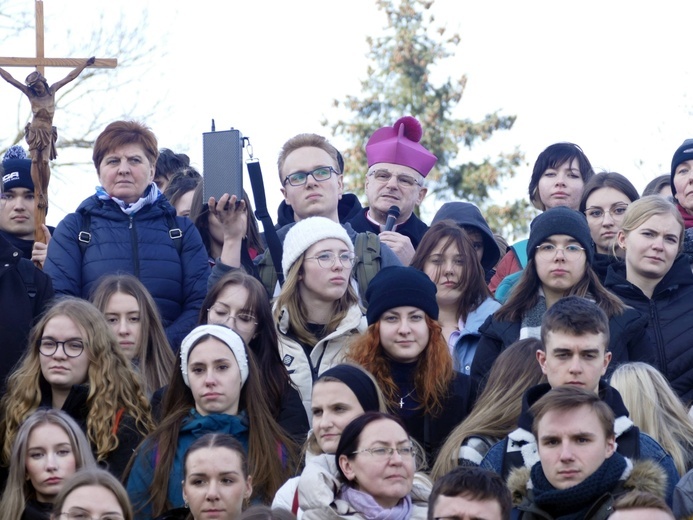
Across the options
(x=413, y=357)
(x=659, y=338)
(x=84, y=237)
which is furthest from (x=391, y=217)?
(x=659, y=338)

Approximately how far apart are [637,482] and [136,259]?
362 cm

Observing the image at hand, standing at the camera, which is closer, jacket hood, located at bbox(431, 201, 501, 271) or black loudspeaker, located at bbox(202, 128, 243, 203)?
black loudspeaker, located at bbox(202, 128, 243, 203)

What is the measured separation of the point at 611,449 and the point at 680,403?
1143 mm

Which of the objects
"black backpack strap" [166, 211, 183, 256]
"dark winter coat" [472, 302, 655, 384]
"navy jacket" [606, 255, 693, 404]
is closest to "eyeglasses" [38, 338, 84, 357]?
"black backpack strap" [166, 211, 183, 256]

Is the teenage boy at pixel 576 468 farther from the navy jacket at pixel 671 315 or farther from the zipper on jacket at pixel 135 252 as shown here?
the zipper on jacket at pixel 135 252

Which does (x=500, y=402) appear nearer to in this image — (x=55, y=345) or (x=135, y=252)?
(x=55, y=345)

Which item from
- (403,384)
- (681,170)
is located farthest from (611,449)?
(681,170)

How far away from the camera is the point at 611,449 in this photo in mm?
6211

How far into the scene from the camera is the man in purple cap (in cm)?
961

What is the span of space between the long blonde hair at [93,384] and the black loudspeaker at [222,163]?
1.45 meters

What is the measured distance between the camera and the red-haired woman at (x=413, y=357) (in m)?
7.44

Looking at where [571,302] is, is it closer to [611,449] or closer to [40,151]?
[611,449]

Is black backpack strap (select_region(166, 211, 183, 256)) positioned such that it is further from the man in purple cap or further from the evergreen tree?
the evergreen tree

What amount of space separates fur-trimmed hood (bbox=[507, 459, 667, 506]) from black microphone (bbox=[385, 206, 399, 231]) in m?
3.41
